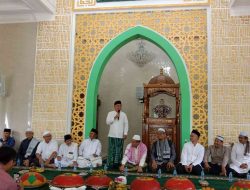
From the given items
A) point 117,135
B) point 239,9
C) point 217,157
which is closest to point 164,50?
point 239,9

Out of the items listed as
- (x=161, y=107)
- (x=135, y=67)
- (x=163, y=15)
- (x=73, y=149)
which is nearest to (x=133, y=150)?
(x=73, y=149)

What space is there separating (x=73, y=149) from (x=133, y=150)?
951mm

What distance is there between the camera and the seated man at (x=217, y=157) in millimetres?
4305

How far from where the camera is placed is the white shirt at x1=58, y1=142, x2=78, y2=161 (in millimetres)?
4656

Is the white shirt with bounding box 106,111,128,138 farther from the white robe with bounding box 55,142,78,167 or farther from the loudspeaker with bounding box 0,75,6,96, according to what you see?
the loudspeaker with bounding box 0,75,6,96

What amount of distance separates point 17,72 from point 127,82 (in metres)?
2.66

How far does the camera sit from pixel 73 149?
15.4ft

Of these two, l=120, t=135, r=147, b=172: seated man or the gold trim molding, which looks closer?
l=120, t=135, r=147, b=172: seated man

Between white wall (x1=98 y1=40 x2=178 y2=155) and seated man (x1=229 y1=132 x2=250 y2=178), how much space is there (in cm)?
Answer: 277

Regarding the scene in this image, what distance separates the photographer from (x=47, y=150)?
4.76 metres

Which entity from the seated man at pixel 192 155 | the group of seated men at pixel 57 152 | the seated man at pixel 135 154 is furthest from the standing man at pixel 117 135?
the seated man at pixel 192 155

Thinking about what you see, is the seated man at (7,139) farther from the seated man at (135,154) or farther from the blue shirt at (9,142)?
the seated man at (135,154)

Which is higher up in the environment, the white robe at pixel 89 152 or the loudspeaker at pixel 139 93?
the loudspeaker at pixel 139 93

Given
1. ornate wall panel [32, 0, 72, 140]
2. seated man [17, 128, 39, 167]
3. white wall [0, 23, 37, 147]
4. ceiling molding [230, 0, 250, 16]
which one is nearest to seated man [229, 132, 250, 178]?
ceiling molding [230, 0, 250, 16]
